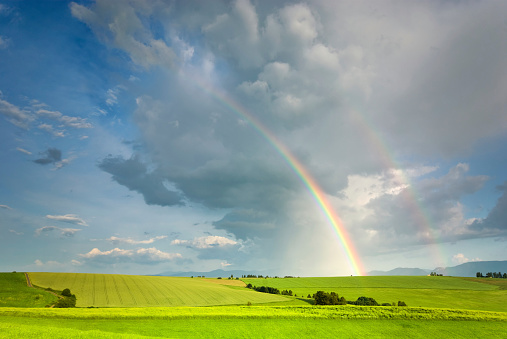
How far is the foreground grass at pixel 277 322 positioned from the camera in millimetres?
36375

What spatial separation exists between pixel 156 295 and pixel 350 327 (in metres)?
69.9

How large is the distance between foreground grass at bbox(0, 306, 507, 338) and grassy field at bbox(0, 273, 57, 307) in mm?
34450

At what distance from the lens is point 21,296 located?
73812mm

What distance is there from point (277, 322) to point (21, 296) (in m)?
71.2

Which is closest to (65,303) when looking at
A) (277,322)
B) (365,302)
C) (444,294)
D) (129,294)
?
(129,294)

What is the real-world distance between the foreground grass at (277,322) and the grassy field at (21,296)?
34450 mm

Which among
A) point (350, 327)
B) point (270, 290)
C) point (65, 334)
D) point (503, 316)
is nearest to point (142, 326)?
point (65, 334)

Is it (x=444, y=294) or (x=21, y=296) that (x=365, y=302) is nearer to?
(x=444, y=294)

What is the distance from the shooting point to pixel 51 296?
252ft

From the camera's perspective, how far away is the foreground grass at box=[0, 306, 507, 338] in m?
36.4

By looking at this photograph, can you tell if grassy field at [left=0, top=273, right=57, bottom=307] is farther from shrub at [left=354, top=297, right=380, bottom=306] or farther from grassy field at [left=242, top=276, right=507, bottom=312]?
grassy field at [left=242, top=276, right=507, bottom=312]

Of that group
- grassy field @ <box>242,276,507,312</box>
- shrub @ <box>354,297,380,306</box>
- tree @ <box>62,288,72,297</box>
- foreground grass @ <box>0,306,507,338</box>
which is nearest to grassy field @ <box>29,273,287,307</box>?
tree @ <box>62,288,72,297</box>

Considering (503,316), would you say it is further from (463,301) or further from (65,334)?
(463,301)

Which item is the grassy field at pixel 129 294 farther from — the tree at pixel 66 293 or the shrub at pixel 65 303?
the shrub at pixel 65 303
